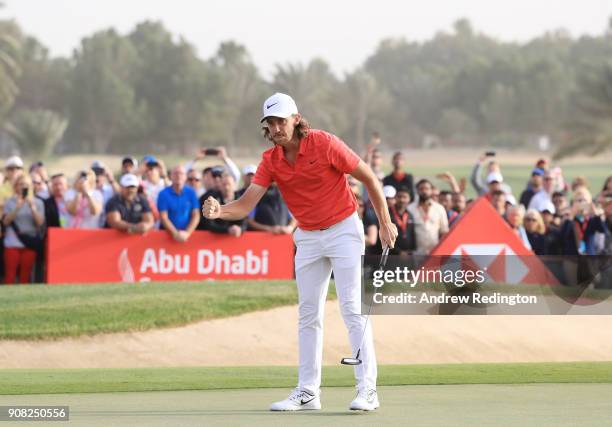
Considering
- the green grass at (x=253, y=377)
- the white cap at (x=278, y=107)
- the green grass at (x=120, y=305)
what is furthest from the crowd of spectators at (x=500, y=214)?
the white cap at (x=278, y=107)

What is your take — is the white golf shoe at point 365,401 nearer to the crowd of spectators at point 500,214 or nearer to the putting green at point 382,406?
the putting green at point 382,406

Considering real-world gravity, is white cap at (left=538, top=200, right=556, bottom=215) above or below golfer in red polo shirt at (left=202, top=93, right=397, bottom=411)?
above

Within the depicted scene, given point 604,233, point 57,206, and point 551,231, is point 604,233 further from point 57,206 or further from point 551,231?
point 57,206

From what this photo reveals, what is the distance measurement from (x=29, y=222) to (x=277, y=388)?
7341mm

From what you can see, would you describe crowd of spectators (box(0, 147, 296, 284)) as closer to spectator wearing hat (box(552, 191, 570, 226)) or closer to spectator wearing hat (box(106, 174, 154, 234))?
spectator wearing hat (box(106, 174, 154, 234))

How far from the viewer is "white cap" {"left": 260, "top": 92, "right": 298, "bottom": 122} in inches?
324

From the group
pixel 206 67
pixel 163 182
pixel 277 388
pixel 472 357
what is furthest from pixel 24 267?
pixel 206 67

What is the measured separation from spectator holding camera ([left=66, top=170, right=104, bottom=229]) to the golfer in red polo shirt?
8.70 meters

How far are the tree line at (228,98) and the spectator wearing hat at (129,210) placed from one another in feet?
323

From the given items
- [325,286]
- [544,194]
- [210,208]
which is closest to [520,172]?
[544,194]

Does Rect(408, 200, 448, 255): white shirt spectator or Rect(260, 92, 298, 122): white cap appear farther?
Rect(408, 200, 448, 255): white shirt spectator

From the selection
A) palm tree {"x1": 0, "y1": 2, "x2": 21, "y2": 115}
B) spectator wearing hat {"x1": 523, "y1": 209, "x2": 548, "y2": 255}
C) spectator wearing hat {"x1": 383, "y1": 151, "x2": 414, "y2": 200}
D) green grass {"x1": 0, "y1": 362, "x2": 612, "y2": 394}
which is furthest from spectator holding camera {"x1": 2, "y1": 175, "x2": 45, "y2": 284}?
palm tree {"x1": 0, "y1": 2, "x2": 21, "y2": 115}

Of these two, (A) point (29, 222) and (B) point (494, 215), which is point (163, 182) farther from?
(B) point (494, 215)

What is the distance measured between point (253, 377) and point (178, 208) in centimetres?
632
